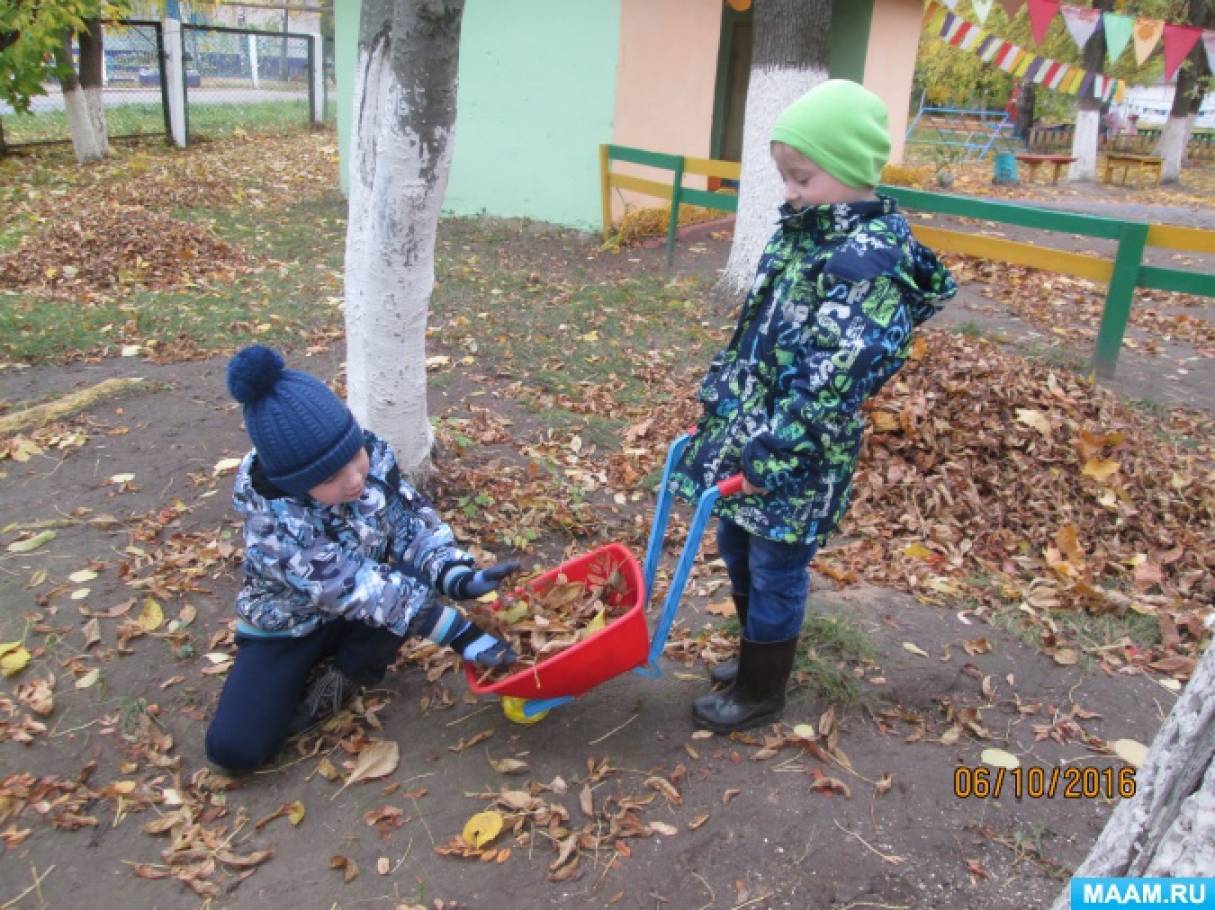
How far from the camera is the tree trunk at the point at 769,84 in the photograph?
6.96m

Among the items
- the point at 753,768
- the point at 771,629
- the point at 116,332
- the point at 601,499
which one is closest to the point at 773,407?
the point at 771,629

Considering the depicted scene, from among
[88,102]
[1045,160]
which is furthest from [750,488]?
[1045,160]

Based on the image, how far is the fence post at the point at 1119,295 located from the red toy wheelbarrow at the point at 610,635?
466 centimetres

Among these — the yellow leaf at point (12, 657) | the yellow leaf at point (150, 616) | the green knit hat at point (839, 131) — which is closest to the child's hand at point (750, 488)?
the green knit hat at point (839, 131)

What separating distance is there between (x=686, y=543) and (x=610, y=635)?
0.34 metres

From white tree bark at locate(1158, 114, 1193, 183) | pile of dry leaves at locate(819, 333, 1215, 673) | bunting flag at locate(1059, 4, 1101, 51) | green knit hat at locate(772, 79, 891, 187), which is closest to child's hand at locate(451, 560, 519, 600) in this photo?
green knit hat at locate(772, 79, 891, 187)

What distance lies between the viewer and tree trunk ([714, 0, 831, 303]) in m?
6.96

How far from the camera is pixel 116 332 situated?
638cm

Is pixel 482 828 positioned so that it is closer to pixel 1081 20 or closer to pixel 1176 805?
pixel 1176 805

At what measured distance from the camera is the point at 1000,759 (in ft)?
8.74

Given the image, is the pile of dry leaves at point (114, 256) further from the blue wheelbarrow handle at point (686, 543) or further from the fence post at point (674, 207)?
the blue wheelbarrow handle at point (686, 543)

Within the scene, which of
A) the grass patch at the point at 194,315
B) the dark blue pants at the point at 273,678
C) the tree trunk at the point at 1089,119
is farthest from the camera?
the tree trunk at the point at 1089,119

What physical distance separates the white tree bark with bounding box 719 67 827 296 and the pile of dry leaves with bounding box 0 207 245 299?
4.44m

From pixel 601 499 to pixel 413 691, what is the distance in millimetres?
1551
